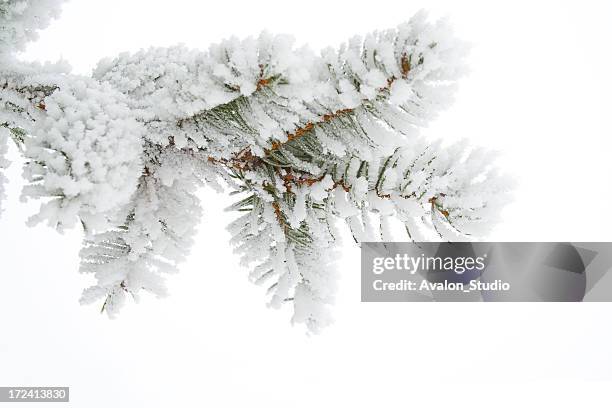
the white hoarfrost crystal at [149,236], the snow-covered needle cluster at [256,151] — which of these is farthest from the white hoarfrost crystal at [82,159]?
the white hoarfrost crystal at [149,236]

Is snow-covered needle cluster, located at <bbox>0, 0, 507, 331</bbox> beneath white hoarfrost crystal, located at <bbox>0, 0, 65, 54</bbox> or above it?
beneath

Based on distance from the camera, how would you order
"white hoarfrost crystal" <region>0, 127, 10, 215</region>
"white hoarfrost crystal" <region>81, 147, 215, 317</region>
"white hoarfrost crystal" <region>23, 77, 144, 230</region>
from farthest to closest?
1. "white hoarfrost crystal" <region>0, 127, 10, 215</region>
2. "white hoarfrost crystal" <region>81, 147, 215, 317</region>
3. "white hoarfrost crystal" <region>23, 77, 144, 230</region>

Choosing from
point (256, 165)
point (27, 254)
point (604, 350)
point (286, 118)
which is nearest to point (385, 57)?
point (286, 118)

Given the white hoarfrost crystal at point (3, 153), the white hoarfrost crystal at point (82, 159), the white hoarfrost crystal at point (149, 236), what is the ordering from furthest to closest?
the white hoarfrost crystal at point (3, 153), the white hoarfrost crystal at point (149, 236), the white hoarfrost crystal at point (82, 159)

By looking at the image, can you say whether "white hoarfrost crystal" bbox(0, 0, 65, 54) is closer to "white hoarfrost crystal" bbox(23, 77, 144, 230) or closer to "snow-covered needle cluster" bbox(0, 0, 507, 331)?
"snow-covered needle cluster" bbox(0, 0, 507, 331)

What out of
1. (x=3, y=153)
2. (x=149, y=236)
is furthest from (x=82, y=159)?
(x=3, y=153)

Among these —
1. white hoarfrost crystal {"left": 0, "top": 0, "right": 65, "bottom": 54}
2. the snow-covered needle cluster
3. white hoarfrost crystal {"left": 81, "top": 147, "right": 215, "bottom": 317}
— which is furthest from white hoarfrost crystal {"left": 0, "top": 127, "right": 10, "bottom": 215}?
white hoarfrost crystal {"left": 81, "top": 147, "right": 215, "bottom": 317}

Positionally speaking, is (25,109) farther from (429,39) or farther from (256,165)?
(429,39)

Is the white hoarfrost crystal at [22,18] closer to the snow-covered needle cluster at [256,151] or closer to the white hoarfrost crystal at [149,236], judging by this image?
the snow-covered needle cluster at [256,151]
